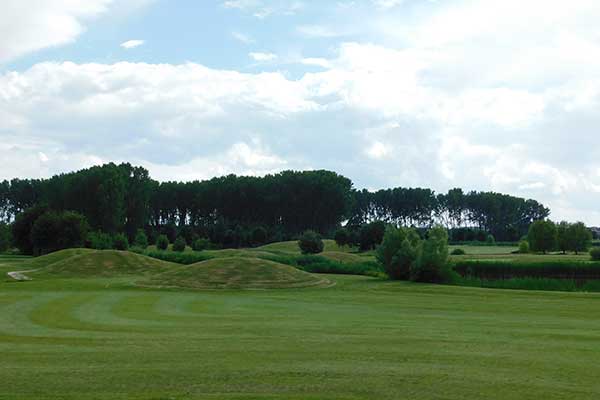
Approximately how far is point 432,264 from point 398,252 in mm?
3067

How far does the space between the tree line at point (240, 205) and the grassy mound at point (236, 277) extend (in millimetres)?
48775

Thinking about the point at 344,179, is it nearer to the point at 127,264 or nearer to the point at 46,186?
the point at 46,186

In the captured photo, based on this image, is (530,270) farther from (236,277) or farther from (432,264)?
(236,277)

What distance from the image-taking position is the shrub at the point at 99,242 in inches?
3600

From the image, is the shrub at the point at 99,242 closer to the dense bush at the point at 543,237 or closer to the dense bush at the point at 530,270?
the dense bush at the point at 530,270

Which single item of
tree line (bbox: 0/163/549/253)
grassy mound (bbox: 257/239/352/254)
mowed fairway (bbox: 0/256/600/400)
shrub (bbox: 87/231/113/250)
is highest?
tree line (bbox: 0/163/549/253)

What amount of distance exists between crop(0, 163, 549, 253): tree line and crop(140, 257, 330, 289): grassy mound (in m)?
48.8

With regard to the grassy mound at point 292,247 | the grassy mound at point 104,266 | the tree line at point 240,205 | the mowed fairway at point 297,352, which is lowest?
the mowed fairway at point 297,352

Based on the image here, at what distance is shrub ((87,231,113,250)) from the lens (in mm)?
91438

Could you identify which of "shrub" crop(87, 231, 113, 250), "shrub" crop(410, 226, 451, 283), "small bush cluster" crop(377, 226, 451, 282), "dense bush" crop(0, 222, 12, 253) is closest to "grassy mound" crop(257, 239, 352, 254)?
"shrub" crop(87, 231, 113, 250)

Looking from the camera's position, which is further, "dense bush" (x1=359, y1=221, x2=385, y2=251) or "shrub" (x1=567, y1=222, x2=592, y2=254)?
"dense bush" (x1=359, y1=221, x2=385, y2=251)

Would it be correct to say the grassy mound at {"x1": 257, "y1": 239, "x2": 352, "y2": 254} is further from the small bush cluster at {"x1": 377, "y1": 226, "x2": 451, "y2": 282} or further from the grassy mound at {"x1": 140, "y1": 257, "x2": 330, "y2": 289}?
the grassy mound at {"x1": 140, "y1": 257, "x2": 330, "y2": 289}

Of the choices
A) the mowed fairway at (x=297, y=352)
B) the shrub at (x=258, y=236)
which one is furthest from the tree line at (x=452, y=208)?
the mowed fairway at (x=297, y=352)

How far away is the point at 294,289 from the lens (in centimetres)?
4472
